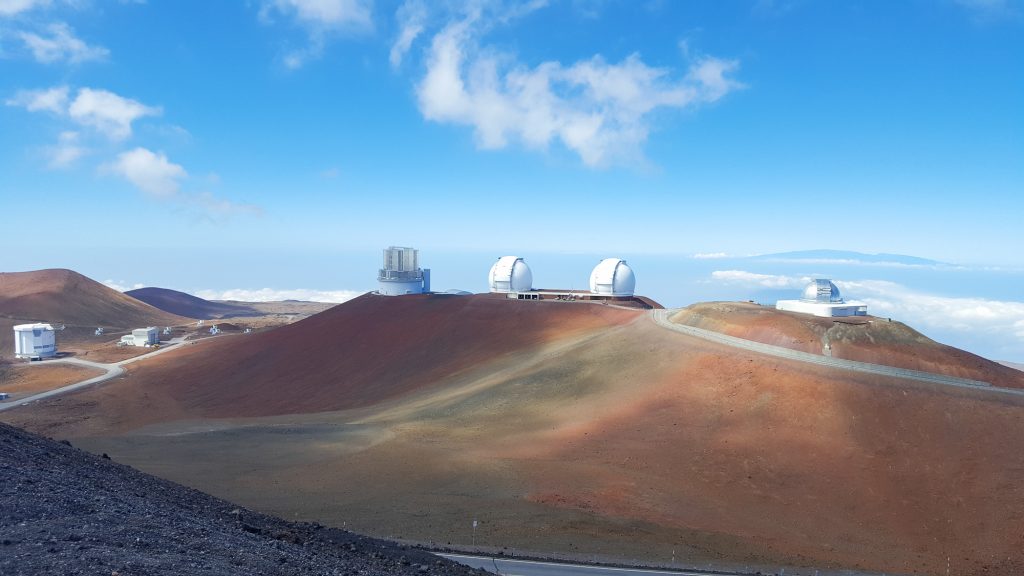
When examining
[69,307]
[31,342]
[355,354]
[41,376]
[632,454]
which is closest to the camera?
[632,454]

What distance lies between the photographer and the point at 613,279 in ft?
184

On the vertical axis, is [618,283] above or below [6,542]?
above

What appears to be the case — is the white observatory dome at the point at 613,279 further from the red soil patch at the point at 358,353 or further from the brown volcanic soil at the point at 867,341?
the brown volcanic soil at the point at 867,341

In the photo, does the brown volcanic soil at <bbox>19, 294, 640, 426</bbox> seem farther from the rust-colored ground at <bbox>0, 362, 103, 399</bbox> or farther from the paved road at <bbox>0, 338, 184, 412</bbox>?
the rust-colored ground at <bbox>0, 362, 103, 399</bbox>

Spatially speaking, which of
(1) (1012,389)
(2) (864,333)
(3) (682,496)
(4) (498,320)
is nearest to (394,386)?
(4) (498,320)

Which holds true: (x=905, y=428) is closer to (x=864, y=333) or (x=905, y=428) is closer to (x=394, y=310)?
(x=864, y=333)

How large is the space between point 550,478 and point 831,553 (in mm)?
9787

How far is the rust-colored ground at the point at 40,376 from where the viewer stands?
164ft

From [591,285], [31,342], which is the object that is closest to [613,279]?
[591,285]

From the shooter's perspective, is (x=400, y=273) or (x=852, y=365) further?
→ (x=400, y=273)

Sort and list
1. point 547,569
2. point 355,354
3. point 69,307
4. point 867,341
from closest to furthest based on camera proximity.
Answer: point 547,569
point 867,341
point 355,354
point 69,307

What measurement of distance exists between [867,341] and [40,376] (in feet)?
207

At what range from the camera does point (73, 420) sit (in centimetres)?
3988

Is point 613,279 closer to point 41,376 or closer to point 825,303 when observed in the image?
point 825,303
